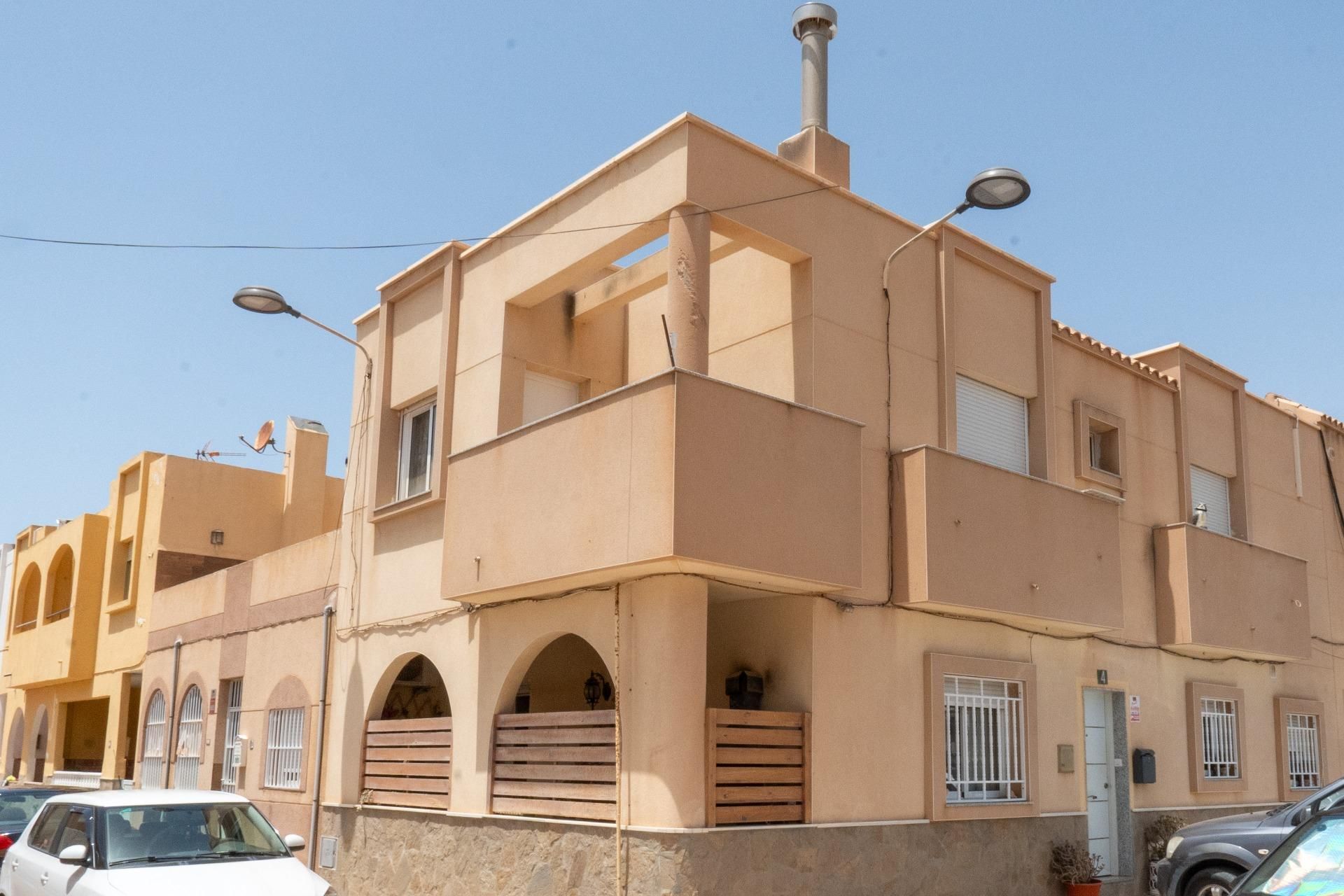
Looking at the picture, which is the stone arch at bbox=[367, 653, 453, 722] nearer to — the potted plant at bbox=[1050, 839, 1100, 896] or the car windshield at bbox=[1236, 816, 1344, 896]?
the potted plant at bbox=[1050, 839, 1100, 896]

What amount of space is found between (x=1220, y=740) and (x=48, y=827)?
554 inches

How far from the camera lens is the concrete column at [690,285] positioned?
11062 millimetres

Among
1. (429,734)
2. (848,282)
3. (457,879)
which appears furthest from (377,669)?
(848,282)

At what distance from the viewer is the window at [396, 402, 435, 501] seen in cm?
1509

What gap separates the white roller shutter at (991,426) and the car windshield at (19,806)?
1086 centimetres

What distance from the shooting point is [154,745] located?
20922mm

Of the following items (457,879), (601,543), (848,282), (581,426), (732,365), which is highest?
(848,282)

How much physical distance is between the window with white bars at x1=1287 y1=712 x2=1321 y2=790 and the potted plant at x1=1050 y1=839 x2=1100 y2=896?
5.85m

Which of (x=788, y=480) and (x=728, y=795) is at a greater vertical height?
(x=788, y=480)

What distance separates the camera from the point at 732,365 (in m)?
12.8

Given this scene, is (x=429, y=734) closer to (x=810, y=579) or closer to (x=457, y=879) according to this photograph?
(x=457, y=879)

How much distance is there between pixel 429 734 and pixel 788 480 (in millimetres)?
5312

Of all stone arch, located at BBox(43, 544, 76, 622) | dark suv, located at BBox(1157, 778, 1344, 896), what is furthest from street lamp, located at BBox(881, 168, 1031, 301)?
stone arch, located at BBox(43, 544, 76, 622)

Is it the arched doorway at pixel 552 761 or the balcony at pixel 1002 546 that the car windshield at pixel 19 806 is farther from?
the balcony at pixel 1002 546
